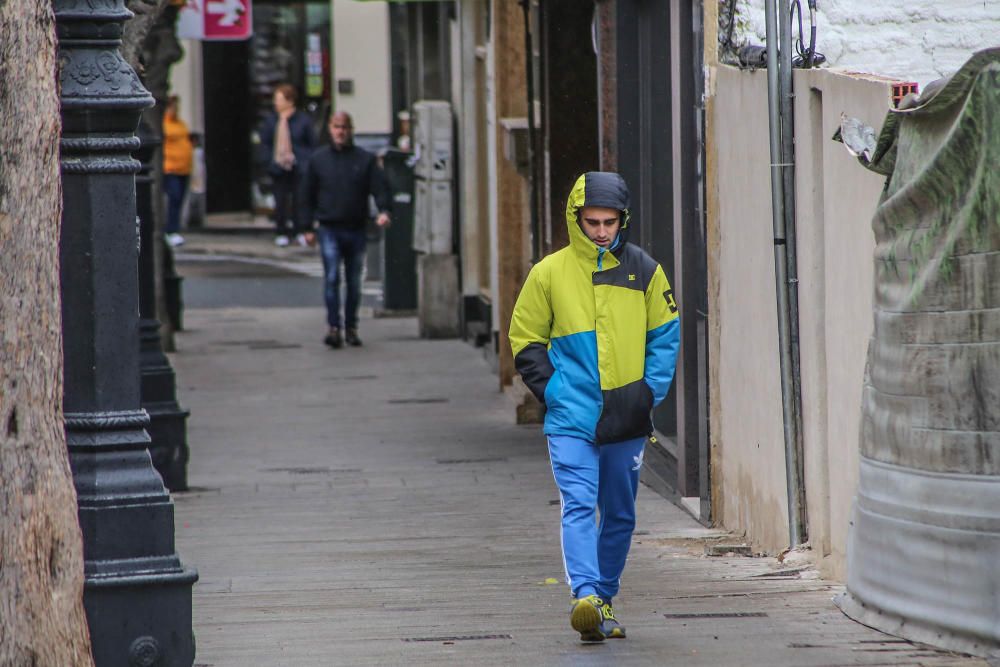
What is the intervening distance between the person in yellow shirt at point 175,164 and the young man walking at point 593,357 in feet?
66.7

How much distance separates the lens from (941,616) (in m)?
5.80

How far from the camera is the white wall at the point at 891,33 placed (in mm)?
8539

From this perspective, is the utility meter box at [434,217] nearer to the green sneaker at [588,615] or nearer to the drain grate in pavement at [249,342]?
the drain grate in pavement at [249,342]

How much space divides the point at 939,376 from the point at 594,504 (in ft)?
3.97

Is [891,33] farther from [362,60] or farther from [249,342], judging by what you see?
[362,60]

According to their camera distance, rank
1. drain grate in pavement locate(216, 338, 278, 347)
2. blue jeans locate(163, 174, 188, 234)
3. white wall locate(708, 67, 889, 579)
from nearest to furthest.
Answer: white wall locate(708, 67, 889, 579), drain grate in pavement locate(216, 338, 278, 347), blue jeans locate(163, 174, 188, 234)

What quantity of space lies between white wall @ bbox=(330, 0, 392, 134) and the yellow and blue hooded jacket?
22.6m

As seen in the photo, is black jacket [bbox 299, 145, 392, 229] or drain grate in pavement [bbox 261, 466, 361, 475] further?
black jacket [bbox 299, 145, 392, 229]

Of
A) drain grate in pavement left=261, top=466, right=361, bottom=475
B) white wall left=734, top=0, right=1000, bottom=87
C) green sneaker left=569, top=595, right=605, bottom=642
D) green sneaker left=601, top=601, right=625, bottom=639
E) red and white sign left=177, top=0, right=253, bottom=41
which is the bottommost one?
drain grate in pavement left=261, top=466, right=361, bottom=475

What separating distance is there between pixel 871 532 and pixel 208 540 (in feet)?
12.7

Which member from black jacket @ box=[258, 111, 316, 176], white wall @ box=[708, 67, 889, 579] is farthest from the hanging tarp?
black jacket @ box=[258, 111, 316, 176]

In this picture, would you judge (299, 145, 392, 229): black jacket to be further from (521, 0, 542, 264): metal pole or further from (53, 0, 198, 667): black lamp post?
(53, 0, 198, 667): black lamp post

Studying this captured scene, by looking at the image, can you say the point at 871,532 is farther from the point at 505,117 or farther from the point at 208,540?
the point at 505,117

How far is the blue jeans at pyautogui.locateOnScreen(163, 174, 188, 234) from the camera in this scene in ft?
86.5
